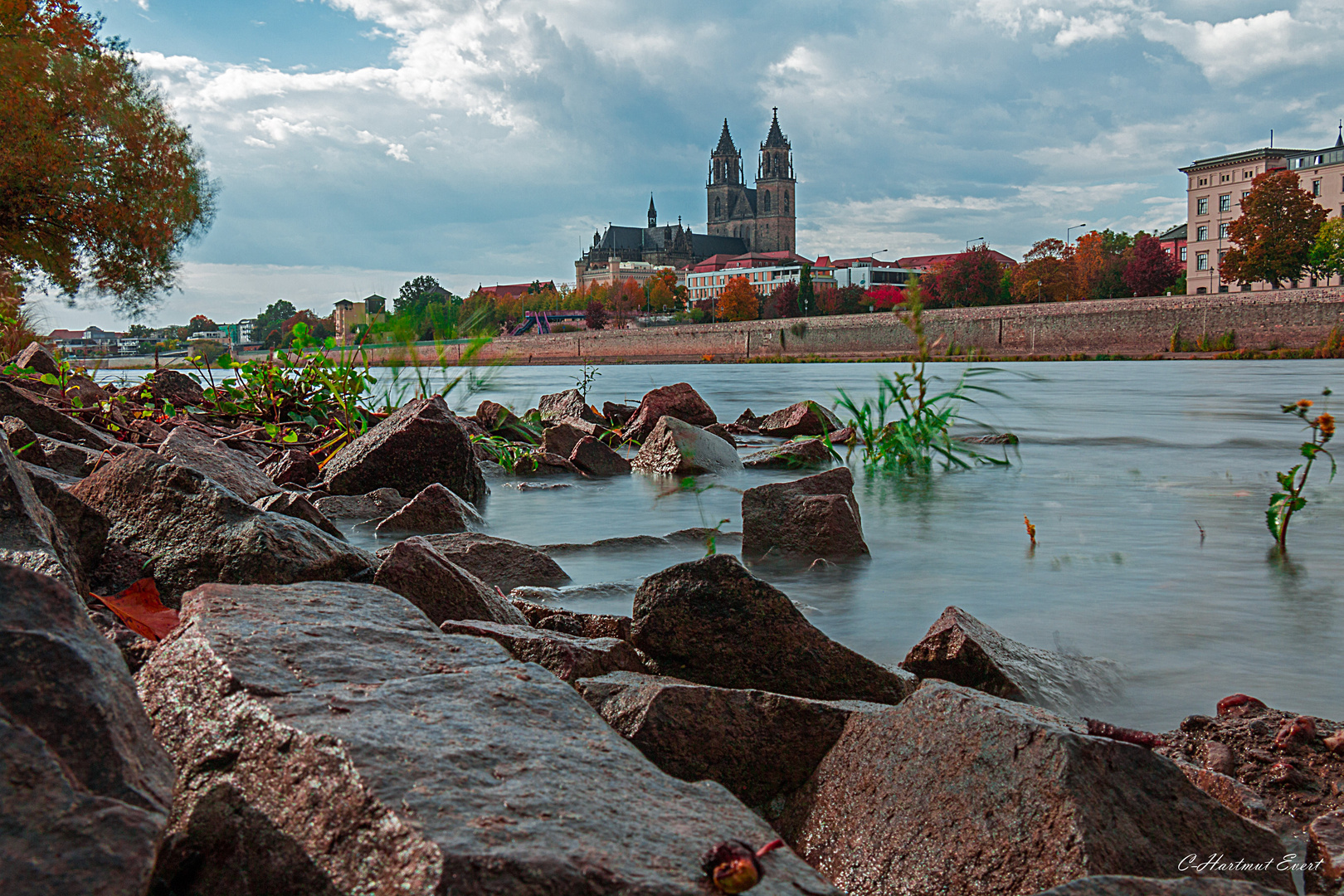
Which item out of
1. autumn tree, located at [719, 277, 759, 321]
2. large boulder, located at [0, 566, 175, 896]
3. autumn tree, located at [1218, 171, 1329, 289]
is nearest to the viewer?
large boulder, located at [0, 566, 175, 896]

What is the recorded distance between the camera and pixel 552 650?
1.98 m

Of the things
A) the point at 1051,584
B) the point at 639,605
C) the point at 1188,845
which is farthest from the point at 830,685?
the point at 1051,584

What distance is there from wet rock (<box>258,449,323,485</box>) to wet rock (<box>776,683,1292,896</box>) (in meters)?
4.36

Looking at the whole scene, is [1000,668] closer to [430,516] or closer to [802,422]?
[430,516]

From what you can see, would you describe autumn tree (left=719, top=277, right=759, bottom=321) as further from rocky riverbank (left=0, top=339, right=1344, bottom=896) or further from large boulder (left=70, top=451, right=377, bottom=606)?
rocky riverbank (left=0, top=339, right=1344, bottom=896)

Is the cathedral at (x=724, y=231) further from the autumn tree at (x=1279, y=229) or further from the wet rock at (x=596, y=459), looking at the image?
the wet rock at (x=596, y=459)

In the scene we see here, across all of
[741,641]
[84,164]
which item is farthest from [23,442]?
[84,164]


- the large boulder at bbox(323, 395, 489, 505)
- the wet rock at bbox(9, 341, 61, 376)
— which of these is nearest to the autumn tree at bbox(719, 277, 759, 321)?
the wet rock at bbox(9, 341, 61, 376)

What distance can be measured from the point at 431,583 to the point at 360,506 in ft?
9.10

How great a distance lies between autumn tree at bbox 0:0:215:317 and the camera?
54.4ft

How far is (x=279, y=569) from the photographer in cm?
214

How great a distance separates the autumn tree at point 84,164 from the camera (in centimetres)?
1659

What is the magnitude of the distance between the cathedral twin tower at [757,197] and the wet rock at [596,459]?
133356mm

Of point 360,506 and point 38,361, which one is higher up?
point 38,361
